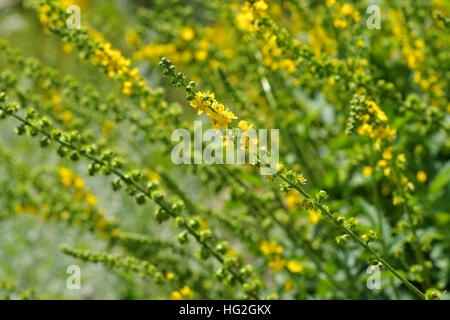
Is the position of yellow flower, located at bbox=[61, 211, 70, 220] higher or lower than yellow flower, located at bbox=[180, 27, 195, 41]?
lower

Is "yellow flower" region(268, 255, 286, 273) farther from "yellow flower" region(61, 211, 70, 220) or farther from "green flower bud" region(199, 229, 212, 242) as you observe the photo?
"yellow flower" region(61, 211, 70, 220)

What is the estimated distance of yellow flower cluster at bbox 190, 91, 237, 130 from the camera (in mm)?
1566

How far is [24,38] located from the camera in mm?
10875

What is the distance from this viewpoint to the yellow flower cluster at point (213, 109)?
61.7 inches

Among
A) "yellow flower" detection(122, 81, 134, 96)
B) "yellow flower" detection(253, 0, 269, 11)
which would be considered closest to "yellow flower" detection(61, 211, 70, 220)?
"yellow flower" detection(122, 81, 134, 96)

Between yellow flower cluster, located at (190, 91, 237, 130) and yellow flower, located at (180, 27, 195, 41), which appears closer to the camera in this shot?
yellow flower cluster, located at (190, 91, 237, 130)

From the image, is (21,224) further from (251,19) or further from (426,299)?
(426,299)

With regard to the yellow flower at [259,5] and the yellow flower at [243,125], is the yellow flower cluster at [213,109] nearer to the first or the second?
the yellow flower at [243,125]

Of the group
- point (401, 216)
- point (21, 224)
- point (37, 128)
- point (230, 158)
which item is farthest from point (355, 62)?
point (21, 224)

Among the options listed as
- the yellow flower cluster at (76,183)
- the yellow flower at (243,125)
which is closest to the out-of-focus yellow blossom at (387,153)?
the yellow flower at (243,125)

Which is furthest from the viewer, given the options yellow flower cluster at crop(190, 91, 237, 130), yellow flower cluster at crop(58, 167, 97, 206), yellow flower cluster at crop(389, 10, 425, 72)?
yellow flower cluster at crop(58, 167, 97, 206)

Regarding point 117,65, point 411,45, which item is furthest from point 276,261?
point 411,45

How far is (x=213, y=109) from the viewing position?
159 centimetres
